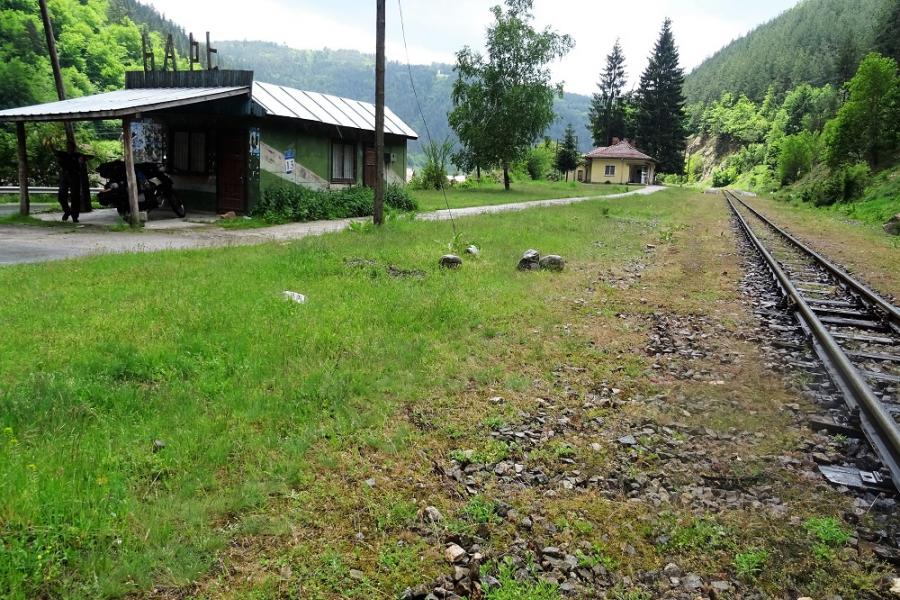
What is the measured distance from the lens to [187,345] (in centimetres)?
528

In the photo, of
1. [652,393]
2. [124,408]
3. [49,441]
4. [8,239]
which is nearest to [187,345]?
[124,408]

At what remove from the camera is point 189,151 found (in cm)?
1798

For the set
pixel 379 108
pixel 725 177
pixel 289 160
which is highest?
pixel 725 177

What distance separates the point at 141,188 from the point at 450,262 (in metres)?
11.5

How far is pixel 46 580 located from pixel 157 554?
1.39 ft

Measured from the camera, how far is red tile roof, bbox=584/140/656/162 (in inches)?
2608

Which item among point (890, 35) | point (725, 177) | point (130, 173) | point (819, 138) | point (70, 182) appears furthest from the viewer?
point (725, 177)

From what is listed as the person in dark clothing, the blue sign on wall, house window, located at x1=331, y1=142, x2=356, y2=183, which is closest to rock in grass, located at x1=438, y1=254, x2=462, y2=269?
the blue sign on wall

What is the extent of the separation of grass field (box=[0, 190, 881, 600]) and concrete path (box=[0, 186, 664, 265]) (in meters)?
2.04

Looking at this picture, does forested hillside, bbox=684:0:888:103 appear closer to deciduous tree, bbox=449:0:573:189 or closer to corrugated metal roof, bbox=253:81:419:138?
deciduous tree, bbox=449:0:573:189

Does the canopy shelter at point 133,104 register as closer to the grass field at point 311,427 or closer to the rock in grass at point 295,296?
the grass field at point 311,427

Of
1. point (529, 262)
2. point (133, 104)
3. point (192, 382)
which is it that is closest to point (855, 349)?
point (529, 262)

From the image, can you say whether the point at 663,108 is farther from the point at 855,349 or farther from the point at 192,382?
the point at 192,382

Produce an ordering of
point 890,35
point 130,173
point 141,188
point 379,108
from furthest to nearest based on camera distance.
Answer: point 890,35 → point 141,188 → point 379,108 → point 130,173
